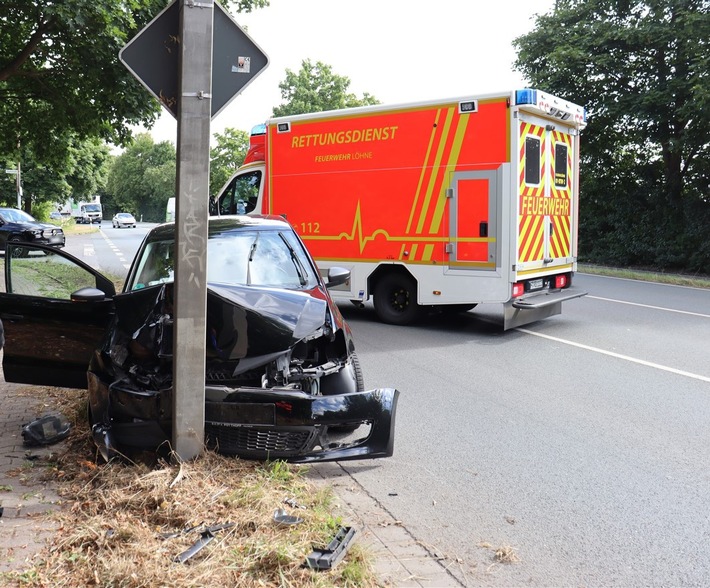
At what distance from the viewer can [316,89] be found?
48.3 metres


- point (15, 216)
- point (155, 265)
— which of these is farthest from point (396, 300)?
point (15, 216)

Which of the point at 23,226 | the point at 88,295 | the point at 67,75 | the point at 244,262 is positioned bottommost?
the point at 88,295

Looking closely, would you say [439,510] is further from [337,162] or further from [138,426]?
[337,162]

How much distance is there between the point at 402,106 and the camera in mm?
10125

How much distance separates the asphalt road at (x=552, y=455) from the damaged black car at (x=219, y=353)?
0.54m

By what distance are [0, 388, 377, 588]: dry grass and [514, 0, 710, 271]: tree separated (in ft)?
64.3

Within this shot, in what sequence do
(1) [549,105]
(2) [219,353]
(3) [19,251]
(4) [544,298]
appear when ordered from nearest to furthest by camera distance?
(2) [219,353] < (3) [19,251] < (1) [549,105] < (4) [544,298]

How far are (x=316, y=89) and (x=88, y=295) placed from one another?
149 ft

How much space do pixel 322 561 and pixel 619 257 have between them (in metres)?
24.2

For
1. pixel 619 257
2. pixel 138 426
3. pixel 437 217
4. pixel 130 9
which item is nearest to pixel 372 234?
pixel 437 217

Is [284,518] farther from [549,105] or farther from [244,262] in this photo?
[549,105]

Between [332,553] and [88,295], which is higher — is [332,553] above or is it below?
below

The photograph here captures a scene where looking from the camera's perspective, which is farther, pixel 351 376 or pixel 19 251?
pixel 19 251

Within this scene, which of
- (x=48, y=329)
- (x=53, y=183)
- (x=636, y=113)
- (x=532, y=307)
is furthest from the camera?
(x=53, y=183)
